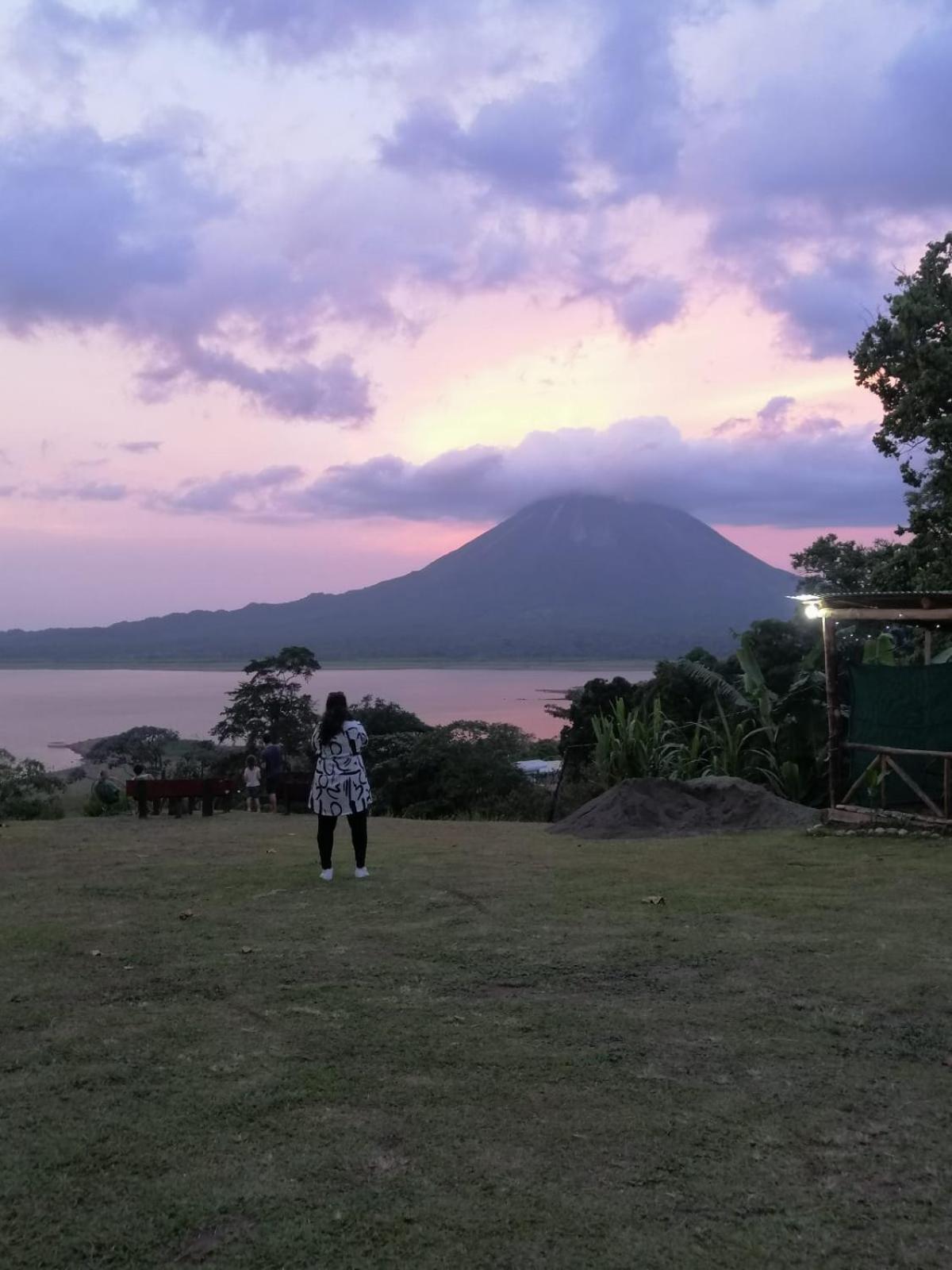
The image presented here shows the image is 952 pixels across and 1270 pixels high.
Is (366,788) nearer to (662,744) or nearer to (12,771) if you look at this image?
(662,744)

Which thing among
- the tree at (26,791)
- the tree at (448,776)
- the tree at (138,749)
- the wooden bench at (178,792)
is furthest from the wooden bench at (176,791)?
the tree at (138,749)

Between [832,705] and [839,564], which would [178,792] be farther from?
[839,564]

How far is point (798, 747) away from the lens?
14203mm

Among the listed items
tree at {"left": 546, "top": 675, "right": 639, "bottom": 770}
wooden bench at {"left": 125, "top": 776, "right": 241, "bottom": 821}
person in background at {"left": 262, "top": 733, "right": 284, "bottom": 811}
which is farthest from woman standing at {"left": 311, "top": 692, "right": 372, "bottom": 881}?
tree at {"left": 546, "top": 675, "right": 639, "bottom": 770}

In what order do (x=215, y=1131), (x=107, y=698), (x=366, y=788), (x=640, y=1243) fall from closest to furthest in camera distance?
1. (x=640, y=1243)
2. (x=215, y=1131)
3. (x=366, y=788)
4. (x=107, y=698)

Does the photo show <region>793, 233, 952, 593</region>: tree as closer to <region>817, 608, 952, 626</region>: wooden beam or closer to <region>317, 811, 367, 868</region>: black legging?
<region>817, 608, 952, 626</region>: wooden beam

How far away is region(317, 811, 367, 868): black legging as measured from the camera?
25.1ft

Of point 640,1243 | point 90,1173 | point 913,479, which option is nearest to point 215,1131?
point 90,1173

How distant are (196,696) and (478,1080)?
365 ft

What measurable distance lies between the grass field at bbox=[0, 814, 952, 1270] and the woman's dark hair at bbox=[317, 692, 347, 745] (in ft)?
4.27

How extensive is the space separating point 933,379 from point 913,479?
2.32m

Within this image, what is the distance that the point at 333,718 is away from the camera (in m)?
7.75

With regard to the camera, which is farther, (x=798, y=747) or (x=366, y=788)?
(x=798, y=747)

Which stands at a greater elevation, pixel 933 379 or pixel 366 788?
pixel 933 379
